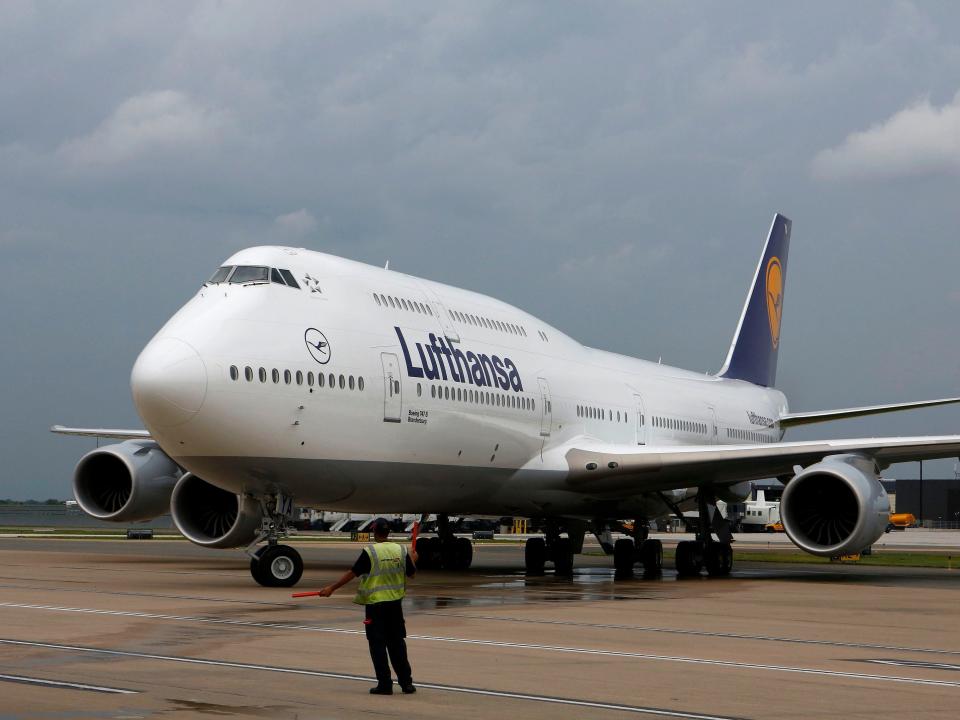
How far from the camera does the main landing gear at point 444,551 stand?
2328cm

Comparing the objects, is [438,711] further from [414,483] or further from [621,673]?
[414,483]

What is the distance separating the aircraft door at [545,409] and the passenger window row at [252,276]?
587 cm

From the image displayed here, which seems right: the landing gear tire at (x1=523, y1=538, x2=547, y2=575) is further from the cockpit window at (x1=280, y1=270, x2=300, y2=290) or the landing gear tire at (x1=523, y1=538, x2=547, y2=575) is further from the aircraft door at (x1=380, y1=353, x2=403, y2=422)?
the cockpit window at (x1=280, y1=270, x2=300, y2=290)

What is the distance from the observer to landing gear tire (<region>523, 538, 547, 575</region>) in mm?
22875

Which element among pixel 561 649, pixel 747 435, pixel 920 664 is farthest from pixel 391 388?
pixel 747 435

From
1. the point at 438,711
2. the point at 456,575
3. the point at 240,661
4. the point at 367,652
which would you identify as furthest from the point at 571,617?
the point at 456,575

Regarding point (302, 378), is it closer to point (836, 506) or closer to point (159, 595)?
point (159, 595)

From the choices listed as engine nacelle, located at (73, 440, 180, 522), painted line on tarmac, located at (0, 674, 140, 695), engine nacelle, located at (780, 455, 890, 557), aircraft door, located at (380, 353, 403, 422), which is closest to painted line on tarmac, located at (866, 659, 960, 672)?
painted line on tarmac, located at (0, 674, 140, 695)

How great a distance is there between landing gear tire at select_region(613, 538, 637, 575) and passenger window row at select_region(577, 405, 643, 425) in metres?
2.27

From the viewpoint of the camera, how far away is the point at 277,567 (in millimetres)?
16500

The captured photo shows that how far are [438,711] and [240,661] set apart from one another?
A: 2.36 m

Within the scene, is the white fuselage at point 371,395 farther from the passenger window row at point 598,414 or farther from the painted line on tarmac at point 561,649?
the painted line on tarmac at point 561,649

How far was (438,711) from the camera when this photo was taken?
7293 mm

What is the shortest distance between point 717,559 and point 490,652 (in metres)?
14.3
